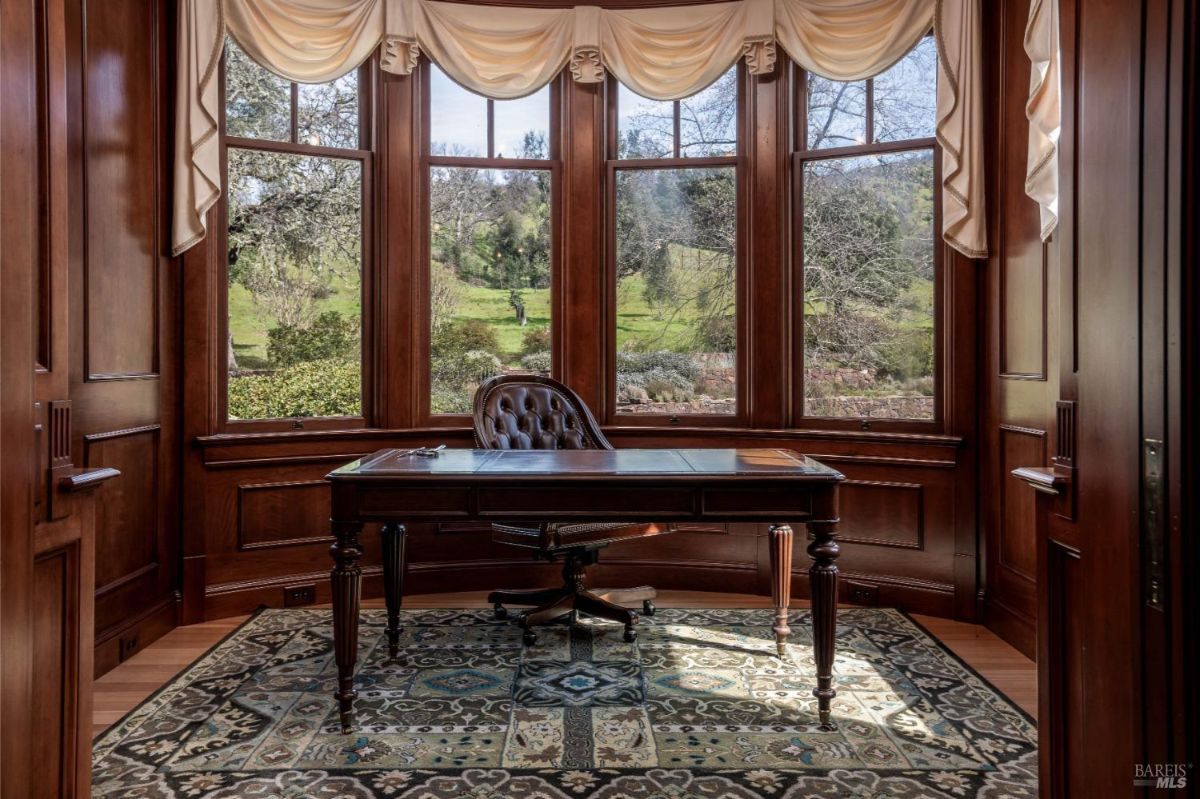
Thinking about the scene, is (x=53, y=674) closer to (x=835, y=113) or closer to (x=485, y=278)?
(x=485, y=278)

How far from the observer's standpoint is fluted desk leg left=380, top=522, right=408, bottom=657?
361 cm

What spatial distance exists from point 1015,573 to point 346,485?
3027mm

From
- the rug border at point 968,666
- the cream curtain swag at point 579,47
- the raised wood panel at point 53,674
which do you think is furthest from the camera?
the cream curtain swag at point 579,47

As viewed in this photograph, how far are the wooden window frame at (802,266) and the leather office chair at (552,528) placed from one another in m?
1.26

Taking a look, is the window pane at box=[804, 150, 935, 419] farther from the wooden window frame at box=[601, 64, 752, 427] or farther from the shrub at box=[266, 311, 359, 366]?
the shrub at box=[266, 311, 359, 366]

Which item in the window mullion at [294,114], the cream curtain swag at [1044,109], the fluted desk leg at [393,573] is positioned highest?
the window mullion at [294,114]

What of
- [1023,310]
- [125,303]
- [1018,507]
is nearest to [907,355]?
[1023,310]

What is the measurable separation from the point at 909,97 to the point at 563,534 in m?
3.00

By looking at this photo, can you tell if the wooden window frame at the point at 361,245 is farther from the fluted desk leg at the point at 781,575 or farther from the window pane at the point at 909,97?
the window pane at the point at 909,97

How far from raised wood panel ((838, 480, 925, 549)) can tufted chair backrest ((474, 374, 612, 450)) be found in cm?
141

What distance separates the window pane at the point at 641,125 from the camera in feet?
16.0

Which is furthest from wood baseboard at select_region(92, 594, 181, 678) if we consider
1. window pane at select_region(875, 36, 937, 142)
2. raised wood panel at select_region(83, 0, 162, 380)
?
window pane at select_region(875, 36, 937, 142)

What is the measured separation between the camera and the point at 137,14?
3787 millimetres

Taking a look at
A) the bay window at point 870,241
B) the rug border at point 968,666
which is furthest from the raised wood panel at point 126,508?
the rug border at point 968,666
